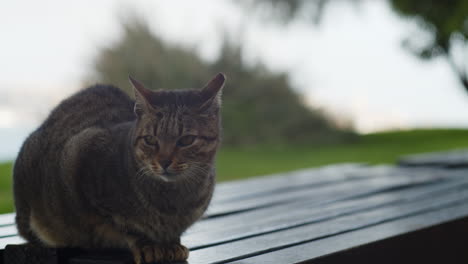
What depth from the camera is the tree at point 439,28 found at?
4.50 metres

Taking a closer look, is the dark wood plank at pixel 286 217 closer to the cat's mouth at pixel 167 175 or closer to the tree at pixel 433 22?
the cat's mouth at pixel 167 175

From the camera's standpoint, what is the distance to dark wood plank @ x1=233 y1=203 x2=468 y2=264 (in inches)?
52.0

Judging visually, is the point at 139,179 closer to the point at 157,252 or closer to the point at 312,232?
the point at 157,252

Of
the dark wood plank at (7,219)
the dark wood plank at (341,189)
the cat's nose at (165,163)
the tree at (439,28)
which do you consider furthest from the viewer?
the tree at (439,28)

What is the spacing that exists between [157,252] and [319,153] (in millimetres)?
4629

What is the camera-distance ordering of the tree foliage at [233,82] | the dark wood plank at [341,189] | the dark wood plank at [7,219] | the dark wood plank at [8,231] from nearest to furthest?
the dark wood plank at [8,231]
the dark wood plank at [7,219]
the dark wood plank at [341,189]
the tree foliage at [233,82]

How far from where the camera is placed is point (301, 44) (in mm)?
6043

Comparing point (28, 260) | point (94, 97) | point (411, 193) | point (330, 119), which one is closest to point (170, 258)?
point (28, 260)

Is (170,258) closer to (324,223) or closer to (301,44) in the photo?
(324,223)

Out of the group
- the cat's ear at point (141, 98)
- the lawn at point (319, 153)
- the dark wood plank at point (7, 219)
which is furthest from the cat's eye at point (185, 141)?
the lawn at point (319, 153)

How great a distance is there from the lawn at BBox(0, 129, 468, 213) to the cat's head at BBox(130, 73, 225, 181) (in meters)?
2.75

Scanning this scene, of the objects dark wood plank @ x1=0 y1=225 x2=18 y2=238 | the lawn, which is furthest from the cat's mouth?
the lawn

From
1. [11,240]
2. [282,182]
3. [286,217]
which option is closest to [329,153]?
[282,182]

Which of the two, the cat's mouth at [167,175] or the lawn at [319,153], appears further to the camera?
the lawn at [319,153]
